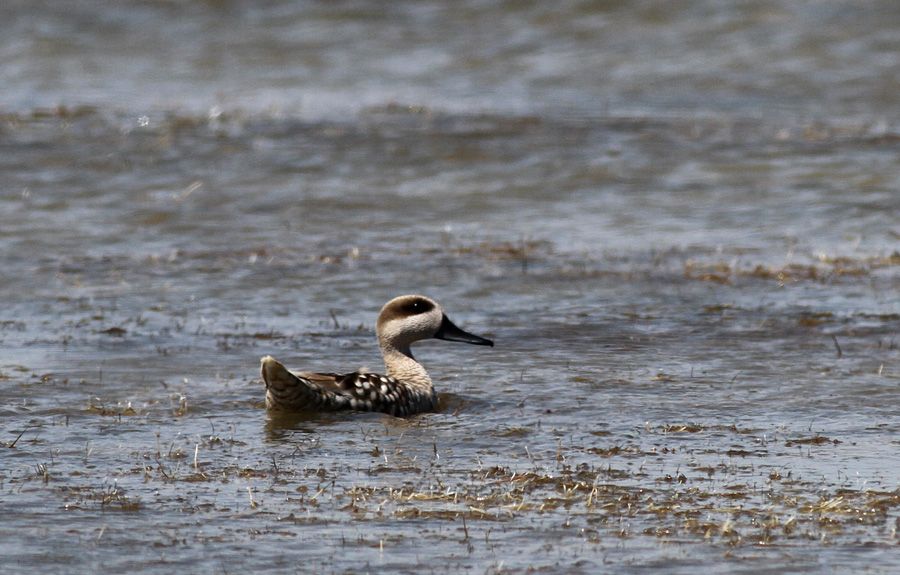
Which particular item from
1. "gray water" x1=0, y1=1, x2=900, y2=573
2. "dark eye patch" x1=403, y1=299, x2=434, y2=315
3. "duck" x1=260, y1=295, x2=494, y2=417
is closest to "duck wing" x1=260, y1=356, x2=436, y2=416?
"duck" x1=260, y1=295, x2=494, y2=417

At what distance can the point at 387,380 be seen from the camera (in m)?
9.65

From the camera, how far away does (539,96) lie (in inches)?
971

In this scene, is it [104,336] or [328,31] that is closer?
[104,336]

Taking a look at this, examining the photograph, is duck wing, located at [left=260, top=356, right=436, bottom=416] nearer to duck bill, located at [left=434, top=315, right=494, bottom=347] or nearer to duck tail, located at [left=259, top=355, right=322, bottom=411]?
duck tail, located at [left=259, top=355, right=322, bottom=411]

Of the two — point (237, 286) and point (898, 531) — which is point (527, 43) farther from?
point (898, 531)

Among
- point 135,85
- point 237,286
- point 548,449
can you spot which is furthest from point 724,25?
point 548,449

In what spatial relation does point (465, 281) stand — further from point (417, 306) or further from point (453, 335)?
point (417, 306)

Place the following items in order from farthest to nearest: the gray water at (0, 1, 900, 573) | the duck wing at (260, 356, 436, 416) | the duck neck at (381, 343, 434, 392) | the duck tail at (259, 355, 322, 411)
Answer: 1. the duck neck at (381, 343, 434, 392)
2. the duck wing at (260, 356, 436, 416)
3. the duck tail at (259, 355, 322, 411)
4. the gray water at (0, 1, 900, 573)

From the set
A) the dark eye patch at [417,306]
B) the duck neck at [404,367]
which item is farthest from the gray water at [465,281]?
the dark eye patch at [417,306]

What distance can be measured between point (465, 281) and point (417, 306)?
3626mm

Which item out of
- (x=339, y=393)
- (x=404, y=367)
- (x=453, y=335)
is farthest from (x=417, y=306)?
(x=339, y=393)

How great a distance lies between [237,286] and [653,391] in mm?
4688

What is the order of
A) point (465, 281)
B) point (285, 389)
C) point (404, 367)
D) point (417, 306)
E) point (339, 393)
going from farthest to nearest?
point (465, 281), point (417, 306), point (404, 367), point (339, 393), point (285, 389)

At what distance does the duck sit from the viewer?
30.0 feet
